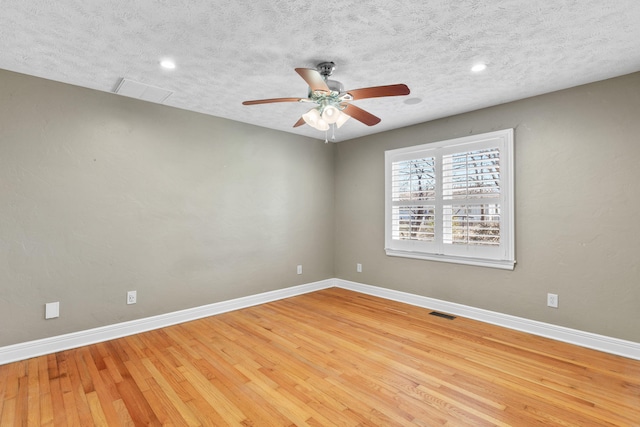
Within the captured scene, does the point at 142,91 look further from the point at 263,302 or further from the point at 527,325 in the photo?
the point at 527,325

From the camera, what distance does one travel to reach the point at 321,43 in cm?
216

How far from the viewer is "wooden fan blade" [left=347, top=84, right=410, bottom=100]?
80.4 inches

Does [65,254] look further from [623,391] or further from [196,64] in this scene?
[623,391]

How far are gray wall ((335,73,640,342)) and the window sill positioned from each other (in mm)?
76

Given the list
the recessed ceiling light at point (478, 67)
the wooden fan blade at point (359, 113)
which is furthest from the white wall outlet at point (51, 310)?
the recessed ceiling light at point (478, 67)

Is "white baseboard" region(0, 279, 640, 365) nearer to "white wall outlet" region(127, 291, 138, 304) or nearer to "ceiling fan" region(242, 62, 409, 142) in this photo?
"white wall outlet" region(127, 291, 138, 304)

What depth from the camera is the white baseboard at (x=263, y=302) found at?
8.66ft

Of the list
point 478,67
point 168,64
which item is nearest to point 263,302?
point 168,64

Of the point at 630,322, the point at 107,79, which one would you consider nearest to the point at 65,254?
the point at 107,79

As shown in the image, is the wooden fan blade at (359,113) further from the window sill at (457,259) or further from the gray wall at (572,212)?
the window sill at (457,259)

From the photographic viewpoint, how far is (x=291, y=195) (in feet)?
15.2

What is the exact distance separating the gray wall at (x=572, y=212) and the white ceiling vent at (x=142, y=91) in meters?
3.19

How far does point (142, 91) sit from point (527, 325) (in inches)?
178

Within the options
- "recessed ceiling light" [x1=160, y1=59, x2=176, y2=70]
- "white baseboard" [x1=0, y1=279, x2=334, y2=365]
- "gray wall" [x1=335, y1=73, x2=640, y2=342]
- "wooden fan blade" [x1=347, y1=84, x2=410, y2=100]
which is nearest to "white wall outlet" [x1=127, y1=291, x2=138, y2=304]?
"white baseboard" [x1=0, y1=279, x2=334, y2=365]
